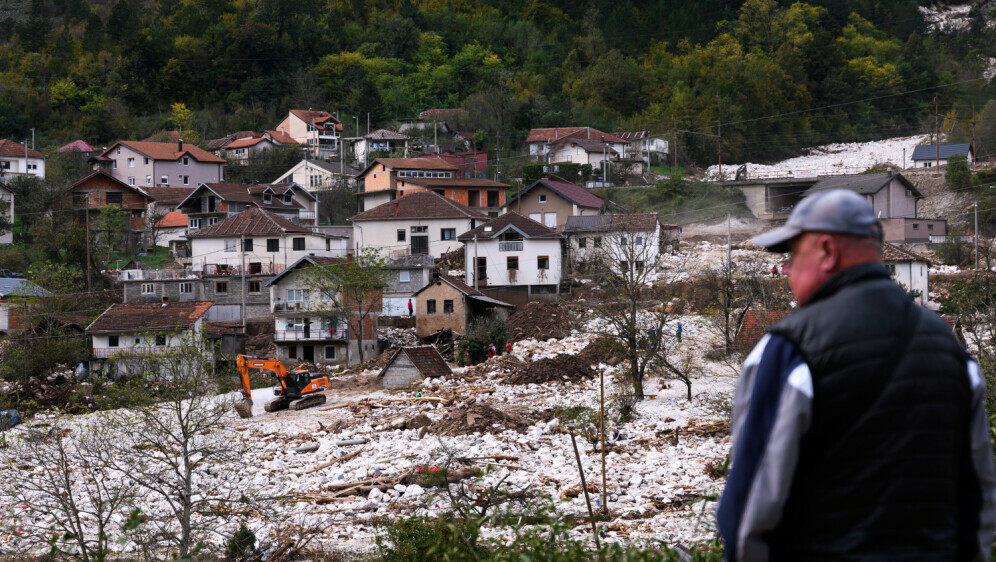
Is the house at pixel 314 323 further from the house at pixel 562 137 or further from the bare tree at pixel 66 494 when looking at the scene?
the house at pixel 562 137

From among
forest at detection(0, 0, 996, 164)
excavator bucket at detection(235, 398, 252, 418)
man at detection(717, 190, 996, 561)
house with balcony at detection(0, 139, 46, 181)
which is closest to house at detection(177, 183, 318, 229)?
house with balcony at detection(0, 139, 46, 181)

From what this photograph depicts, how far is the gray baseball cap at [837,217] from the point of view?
88.3 inches

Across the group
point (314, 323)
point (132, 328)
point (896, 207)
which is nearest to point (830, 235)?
point (132, 328)

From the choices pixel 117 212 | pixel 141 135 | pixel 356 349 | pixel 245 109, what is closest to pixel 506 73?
pixel 245 109

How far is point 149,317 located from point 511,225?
44.8 ft

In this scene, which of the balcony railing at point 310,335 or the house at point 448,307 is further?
the house at point 448,307

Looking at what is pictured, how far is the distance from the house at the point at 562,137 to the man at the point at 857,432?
54.3 metres

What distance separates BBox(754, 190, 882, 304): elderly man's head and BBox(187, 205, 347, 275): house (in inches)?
1390

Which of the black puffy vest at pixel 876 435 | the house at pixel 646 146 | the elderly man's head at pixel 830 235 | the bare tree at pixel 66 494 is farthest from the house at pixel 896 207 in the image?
the black puffy vest at pixel 876 435

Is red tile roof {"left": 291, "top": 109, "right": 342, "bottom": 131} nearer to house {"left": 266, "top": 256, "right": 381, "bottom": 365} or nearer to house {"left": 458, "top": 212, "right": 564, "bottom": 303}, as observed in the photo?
house {"left": 458, "top": 212, "right": 564, "bottom": 303}

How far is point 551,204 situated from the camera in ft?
142

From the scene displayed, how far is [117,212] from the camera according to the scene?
43.9 metres

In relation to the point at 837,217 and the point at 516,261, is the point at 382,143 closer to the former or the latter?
the point at 516,261

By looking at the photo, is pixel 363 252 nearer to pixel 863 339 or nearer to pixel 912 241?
pixel 912 241
